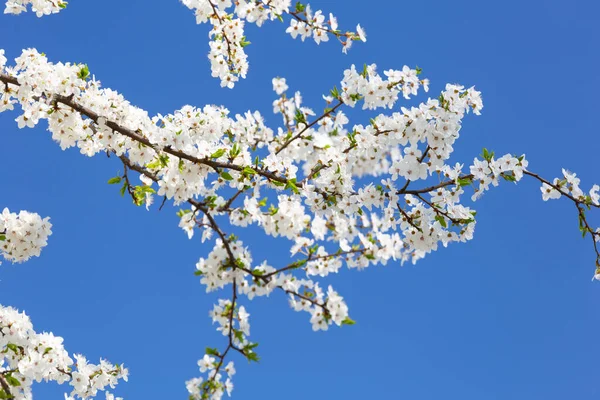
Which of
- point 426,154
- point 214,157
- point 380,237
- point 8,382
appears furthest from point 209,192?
point 8,382

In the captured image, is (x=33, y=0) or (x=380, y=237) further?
(x=33, y=0)

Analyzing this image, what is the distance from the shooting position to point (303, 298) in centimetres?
597

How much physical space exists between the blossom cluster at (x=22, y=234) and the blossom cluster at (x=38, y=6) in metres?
2.51

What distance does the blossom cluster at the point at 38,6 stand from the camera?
690cm

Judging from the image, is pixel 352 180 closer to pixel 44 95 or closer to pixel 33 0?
pixel 44 95

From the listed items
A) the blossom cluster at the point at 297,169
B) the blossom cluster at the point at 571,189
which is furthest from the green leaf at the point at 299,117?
the blossom cluster at the point at 571,189

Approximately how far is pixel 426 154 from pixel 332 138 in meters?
1.07

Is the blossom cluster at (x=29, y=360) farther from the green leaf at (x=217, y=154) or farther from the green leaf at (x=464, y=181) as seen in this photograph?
the green leaf at (x=464, y=181)

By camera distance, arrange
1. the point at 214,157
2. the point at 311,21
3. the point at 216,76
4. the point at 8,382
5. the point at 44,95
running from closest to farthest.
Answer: the point at 214,157 < the point at 44,95 < the point at 8,382 < the point at 311,21 < the point at 216,76

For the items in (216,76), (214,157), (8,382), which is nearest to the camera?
(214,157)

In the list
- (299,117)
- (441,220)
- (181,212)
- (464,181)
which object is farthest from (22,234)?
(464,181)

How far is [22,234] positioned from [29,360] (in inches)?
59.9

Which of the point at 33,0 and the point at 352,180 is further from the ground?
the point at 33,0

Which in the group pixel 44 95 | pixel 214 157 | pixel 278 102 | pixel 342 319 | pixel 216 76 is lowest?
pixel 342 319
